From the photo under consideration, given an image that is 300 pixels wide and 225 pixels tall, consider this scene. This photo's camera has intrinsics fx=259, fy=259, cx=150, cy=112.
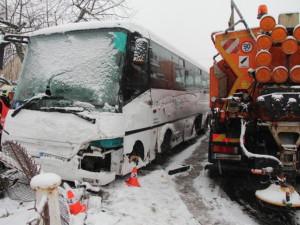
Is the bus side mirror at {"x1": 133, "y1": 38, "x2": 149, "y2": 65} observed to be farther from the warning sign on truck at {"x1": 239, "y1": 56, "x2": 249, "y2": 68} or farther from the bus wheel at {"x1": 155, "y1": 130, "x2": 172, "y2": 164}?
the bus wheel at {"x1": 155, "y1": 130, "x2": 172, "y2": 164}

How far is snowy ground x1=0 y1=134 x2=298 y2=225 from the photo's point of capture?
3.64 metres

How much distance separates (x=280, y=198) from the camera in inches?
145

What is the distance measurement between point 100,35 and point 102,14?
33.9 feet

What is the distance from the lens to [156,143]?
6.24 metres

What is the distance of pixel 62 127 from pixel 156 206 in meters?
2.04

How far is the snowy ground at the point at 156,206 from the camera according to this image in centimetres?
364

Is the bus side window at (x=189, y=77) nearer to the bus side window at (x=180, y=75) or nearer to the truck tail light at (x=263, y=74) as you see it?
the bus side window at (x=180, y=75)

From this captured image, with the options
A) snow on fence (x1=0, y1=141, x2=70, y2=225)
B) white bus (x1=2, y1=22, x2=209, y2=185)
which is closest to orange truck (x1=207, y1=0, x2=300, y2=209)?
white bus (x1=2, y1=22, x2=209, y2=185)

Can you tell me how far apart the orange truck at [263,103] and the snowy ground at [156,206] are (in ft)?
1.96

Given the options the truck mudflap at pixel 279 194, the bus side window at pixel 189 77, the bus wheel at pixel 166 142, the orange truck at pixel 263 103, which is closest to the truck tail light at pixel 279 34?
the orange truck at pixel 263 103

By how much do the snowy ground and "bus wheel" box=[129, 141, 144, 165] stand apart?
473 mm

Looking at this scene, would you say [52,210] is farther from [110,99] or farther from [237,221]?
[237,221]

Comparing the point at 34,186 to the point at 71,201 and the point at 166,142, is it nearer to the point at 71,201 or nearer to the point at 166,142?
the point at 71,201

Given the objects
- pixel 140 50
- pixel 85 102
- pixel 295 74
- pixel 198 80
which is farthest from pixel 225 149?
pixel 198 80
